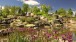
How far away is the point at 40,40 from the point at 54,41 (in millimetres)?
760

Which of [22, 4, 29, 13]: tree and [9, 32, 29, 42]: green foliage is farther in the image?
[22, 4, 29, 13]: tree

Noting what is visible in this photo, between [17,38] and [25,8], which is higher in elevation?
[17,38]

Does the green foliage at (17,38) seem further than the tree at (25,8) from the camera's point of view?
No

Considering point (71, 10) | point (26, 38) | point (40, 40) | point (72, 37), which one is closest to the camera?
point (72, 37)

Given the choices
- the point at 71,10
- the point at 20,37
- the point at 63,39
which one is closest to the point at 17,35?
the point at 20,37

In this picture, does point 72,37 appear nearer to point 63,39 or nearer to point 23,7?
point 63,39

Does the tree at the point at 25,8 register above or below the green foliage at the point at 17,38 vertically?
below

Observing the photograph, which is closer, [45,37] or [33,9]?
[45,37]

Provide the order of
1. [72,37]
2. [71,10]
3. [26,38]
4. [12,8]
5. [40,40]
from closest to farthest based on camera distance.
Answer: [72,37]
[26,38]
[40,40]
[12,8]
[71,10]

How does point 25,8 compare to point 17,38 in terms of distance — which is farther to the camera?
point 25,8

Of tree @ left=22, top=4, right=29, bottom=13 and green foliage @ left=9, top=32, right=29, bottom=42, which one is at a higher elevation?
green foliage @ left=9, top=32, right=29, bottom=42

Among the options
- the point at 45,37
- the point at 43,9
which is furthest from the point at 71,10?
the point at 45,37

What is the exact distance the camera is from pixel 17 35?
7.46 meters

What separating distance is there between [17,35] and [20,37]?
158 millimetres
